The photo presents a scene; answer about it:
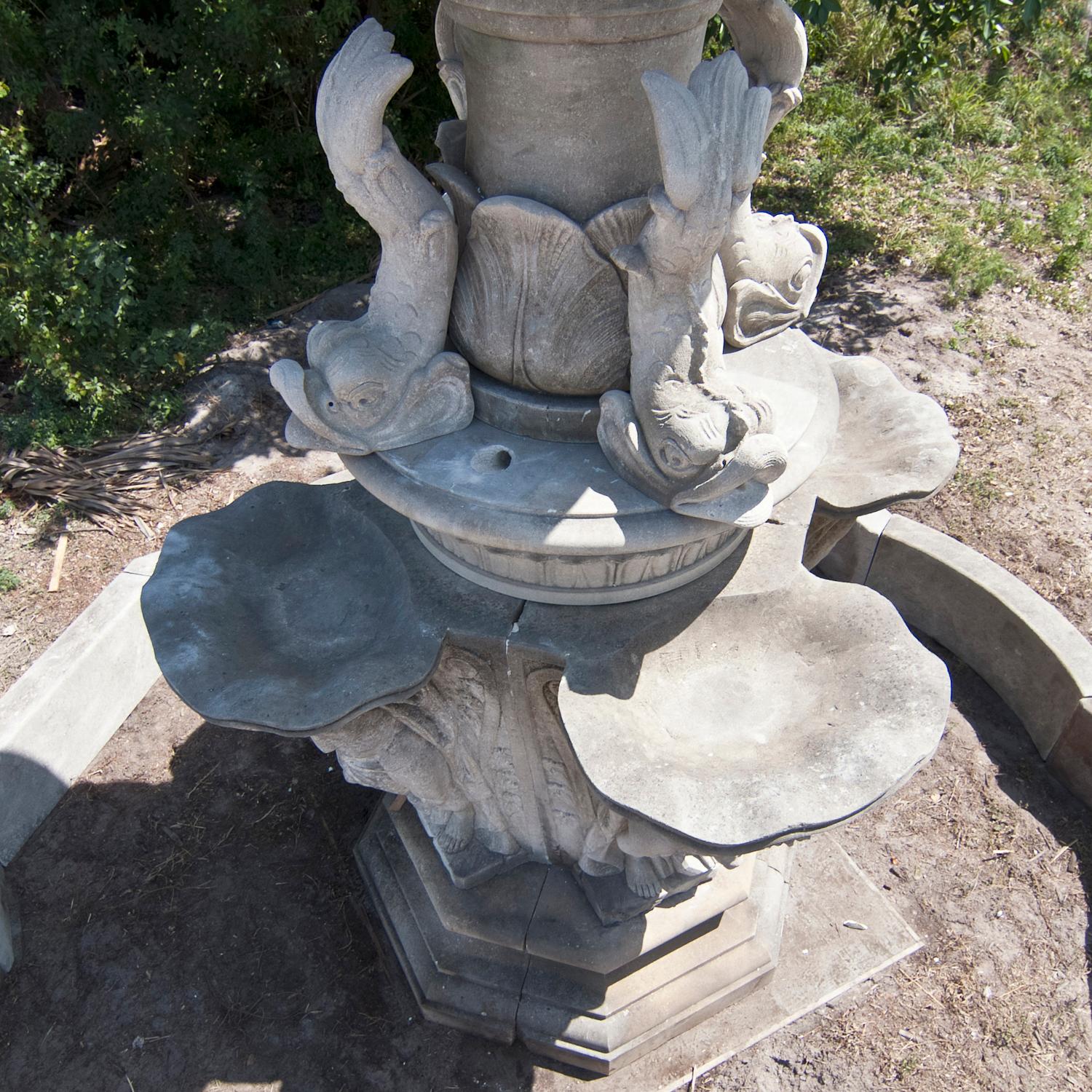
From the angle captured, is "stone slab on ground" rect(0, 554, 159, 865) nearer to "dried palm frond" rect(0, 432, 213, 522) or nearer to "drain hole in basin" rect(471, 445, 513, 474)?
"dried palm frond" rect(0, 432, 213, 522)

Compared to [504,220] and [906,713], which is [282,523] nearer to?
[504,220]

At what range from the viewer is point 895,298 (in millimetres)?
6012

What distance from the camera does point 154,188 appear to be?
20.5ft

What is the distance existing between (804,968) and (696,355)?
220 cm

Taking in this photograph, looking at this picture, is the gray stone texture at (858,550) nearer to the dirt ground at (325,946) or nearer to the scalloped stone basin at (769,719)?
the dirt ground at (325,946)

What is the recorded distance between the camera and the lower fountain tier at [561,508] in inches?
87.8

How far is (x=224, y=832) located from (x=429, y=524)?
6.45 feet

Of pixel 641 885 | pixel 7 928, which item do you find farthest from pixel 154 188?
pixel 641 885

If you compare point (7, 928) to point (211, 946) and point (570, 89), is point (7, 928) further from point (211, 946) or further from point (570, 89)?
point (570, 89)

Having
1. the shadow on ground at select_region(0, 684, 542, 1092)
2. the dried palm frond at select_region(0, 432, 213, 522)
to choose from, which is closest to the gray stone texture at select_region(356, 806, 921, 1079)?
the shadow on ground at select_region(0, 684, 542, 1092)

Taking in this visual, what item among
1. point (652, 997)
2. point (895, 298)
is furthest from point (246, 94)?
point (652, 997)

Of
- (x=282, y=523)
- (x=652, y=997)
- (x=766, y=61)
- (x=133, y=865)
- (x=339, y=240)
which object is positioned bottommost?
(x=133, y=865)

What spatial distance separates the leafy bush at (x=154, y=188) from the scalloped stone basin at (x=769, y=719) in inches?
153

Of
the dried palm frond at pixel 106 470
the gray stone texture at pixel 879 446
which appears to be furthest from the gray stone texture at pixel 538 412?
the dried palm frond at pixel 106 470
